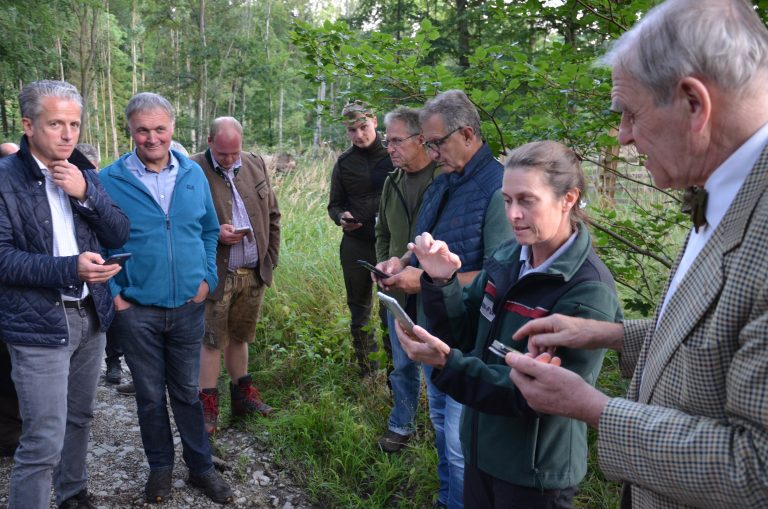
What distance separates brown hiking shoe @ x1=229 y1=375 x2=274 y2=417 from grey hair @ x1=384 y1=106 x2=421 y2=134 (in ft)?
7.63

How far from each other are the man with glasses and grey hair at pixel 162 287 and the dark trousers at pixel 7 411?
1.11m

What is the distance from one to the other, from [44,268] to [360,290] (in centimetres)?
275

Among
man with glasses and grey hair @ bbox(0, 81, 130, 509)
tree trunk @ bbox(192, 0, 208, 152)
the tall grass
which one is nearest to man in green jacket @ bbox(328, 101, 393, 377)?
the tall grass

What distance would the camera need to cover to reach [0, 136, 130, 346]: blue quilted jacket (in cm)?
266

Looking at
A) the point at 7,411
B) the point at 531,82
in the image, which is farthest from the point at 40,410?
the point at 531,82

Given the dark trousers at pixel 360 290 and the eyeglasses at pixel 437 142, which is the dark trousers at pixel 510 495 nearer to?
the eyeglasses at pixel 437 142

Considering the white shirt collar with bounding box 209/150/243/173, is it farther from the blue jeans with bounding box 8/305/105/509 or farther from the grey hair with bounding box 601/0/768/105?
the grey hair with bounding box 601/0/768/105

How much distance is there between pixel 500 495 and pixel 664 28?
5.20 feet

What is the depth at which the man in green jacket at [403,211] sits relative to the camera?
152 inches

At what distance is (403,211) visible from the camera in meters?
3.92

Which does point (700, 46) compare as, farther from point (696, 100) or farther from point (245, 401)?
point (245, 401)

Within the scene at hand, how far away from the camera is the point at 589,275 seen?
1936 millimetres

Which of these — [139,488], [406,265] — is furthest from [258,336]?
[406,265]

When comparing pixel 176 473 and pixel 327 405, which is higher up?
pixel 327 405
